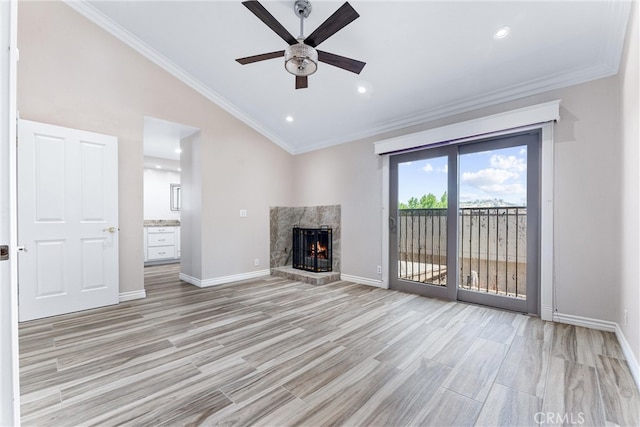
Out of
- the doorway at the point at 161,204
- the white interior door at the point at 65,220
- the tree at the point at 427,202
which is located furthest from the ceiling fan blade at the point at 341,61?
the doorway at the point at 161,204

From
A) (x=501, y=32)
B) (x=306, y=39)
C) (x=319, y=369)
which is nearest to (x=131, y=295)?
(x=319, y=369)

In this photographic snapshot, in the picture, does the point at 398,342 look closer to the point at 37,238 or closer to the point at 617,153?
the point at 617,153

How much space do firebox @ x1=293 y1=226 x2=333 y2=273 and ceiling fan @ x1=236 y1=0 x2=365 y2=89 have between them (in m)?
2.90

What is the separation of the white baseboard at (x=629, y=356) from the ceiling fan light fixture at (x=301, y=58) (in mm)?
3198

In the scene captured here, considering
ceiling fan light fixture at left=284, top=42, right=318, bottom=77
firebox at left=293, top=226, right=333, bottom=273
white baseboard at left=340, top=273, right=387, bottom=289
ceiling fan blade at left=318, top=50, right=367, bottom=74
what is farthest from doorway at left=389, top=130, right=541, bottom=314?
ceiling fan light fixture at left=284, top=42, right=318, bottom=77

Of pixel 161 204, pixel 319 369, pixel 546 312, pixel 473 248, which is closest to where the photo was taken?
pixel 319 369

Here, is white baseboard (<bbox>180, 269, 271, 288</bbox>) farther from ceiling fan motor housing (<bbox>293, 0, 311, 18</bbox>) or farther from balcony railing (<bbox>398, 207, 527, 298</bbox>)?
ceiling fan motor housing (<bbox>293, 0, 311, 18</bbox>)

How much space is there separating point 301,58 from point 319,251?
3.45 meters

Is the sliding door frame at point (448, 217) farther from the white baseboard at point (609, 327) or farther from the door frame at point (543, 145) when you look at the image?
the white baseboard at point (609, 327)

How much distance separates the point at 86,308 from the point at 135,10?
3557mm

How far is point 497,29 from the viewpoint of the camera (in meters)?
2.49

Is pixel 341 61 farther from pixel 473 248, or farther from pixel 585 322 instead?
pixel 585 322

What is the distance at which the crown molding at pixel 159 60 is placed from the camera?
10.8 ft

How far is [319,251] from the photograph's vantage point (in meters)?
5.11
